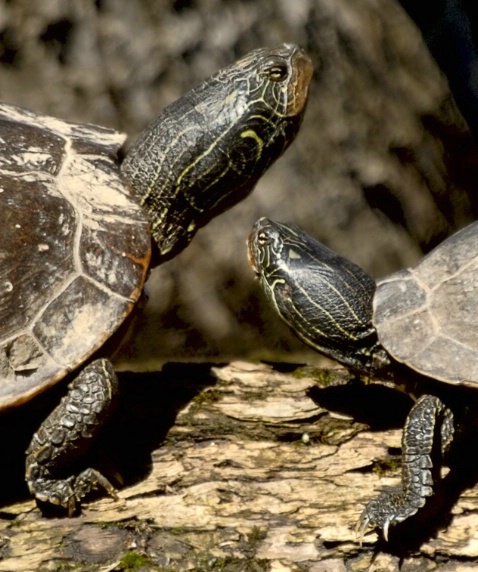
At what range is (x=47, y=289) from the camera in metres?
2.38

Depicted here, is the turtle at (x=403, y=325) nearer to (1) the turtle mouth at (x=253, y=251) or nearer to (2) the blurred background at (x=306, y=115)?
(1) the turtle mouth at (x=253, y=251)

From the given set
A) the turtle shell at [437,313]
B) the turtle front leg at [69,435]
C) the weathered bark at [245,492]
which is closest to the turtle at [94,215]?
the turtle front leg at [69,435]

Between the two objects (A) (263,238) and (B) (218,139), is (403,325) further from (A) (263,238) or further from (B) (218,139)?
(B) (218,139)

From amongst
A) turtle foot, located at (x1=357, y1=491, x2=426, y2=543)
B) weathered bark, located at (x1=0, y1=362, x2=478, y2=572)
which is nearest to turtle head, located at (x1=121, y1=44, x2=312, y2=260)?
weathered bark, located at (x1=0, y1=362, x2=478, y2=572)

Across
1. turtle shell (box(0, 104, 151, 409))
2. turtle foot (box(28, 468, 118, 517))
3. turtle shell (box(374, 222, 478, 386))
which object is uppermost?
turtle shell (box(0, 104, 151, 409))

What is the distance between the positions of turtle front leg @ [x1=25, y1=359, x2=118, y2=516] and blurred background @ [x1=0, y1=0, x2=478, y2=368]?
4.88 feet

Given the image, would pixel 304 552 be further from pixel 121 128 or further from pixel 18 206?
pixel 121 128

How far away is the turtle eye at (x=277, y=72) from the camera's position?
279cm

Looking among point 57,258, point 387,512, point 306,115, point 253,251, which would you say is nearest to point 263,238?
point 253,251

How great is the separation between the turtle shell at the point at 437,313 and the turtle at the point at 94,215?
0.68 m

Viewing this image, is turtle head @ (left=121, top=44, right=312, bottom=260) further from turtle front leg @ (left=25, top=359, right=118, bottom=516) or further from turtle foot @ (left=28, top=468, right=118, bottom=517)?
turtle foot @ (left=28, top=468, right=118, bottom=517)

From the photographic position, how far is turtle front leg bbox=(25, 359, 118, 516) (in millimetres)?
2334

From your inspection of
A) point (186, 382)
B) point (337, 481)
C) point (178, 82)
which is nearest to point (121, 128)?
point (178, 82)

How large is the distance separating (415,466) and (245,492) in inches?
20.2
